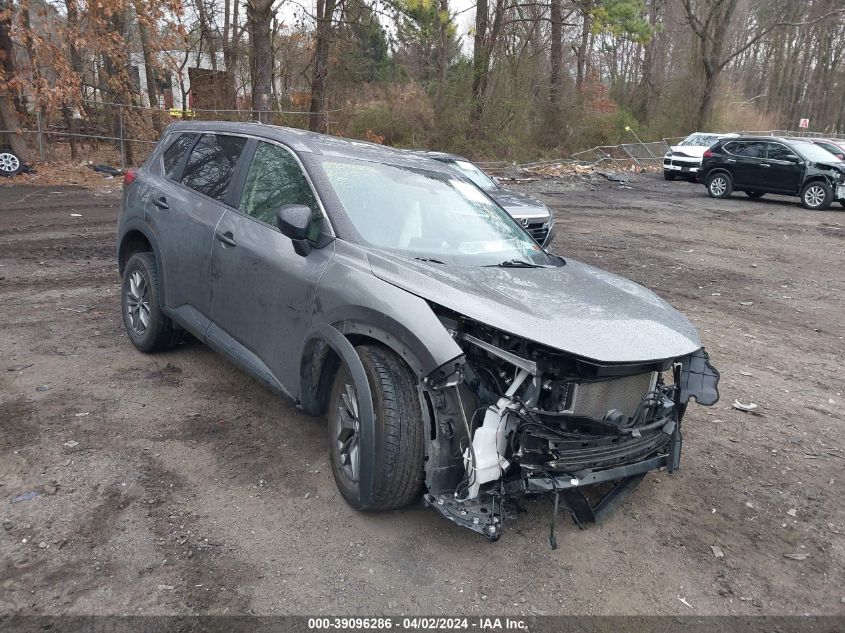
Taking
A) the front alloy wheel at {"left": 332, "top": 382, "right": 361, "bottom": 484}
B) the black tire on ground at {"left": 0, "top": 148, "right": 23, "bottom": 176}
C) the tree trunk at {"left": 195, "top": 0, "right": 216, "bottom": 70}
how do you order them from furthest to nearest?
1. the tree trunk at {"left": 195, "top": 0, "right": 216, "bottom": 70}
2. the black tire on ground at {"left": 0, "top": 148, "right": 23, "bottom": 176}
3. the front alloy wheel at {"left": 332, "top": 382, "right": 361, "bottom": 484}

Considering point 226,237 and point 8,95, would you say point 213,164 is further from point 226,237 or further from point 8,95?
Answer: point 8,95

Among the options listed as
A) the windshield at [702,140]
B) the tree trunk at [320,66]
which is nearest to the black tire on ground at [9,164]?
the tree trunk at [320,66]

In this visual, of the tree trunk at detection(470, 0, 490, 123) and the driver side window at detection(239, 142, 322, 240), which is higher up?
the tree trunk at detection(470, 0, 490, 123)

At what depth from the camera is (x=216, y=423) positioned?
443cm

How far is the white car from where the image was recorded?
Result: 2547cm

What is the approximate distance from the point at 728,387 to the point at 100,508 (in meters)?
4.64

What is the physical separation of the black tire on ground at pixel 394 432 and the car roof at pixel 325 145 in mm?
1525

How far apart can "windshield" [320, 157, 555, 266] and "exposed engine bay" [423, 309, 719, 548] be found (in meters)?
0.81

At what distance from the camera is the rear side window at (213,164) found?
4664 mm

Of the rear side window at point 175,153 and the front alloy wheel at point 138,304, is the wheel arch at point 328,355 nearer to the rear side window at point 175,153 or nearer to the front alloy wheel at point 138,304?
the front alloy wheel at point 138,304

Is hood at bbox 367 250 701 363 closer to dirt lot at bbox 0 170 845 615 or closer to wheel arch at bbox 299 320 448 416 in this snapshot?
wheel arch at bbox 299 320 448 416

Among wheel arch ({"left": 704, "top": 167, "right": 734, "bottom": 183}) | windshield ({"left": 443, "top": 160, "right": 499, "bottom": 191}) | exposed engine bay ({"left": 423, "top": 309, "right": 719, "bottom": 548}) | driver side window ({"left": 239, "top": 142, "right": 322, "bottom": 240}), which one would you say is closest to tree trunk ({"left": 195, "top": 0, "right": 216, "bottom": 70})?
windshield ({"left": 443, "top": 160, "right": 499, "bottom": 191})

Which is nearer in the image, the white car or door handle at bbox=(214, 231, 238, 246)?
door handle at bbox=(214, 231, 238, 246)

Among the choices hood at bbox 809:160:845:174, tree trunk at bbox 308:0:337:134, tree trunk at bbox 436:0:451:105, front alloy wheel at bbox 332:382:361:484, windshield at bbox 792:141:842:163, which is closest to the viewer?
front alloy wheel at bbox 332:382:361:484
